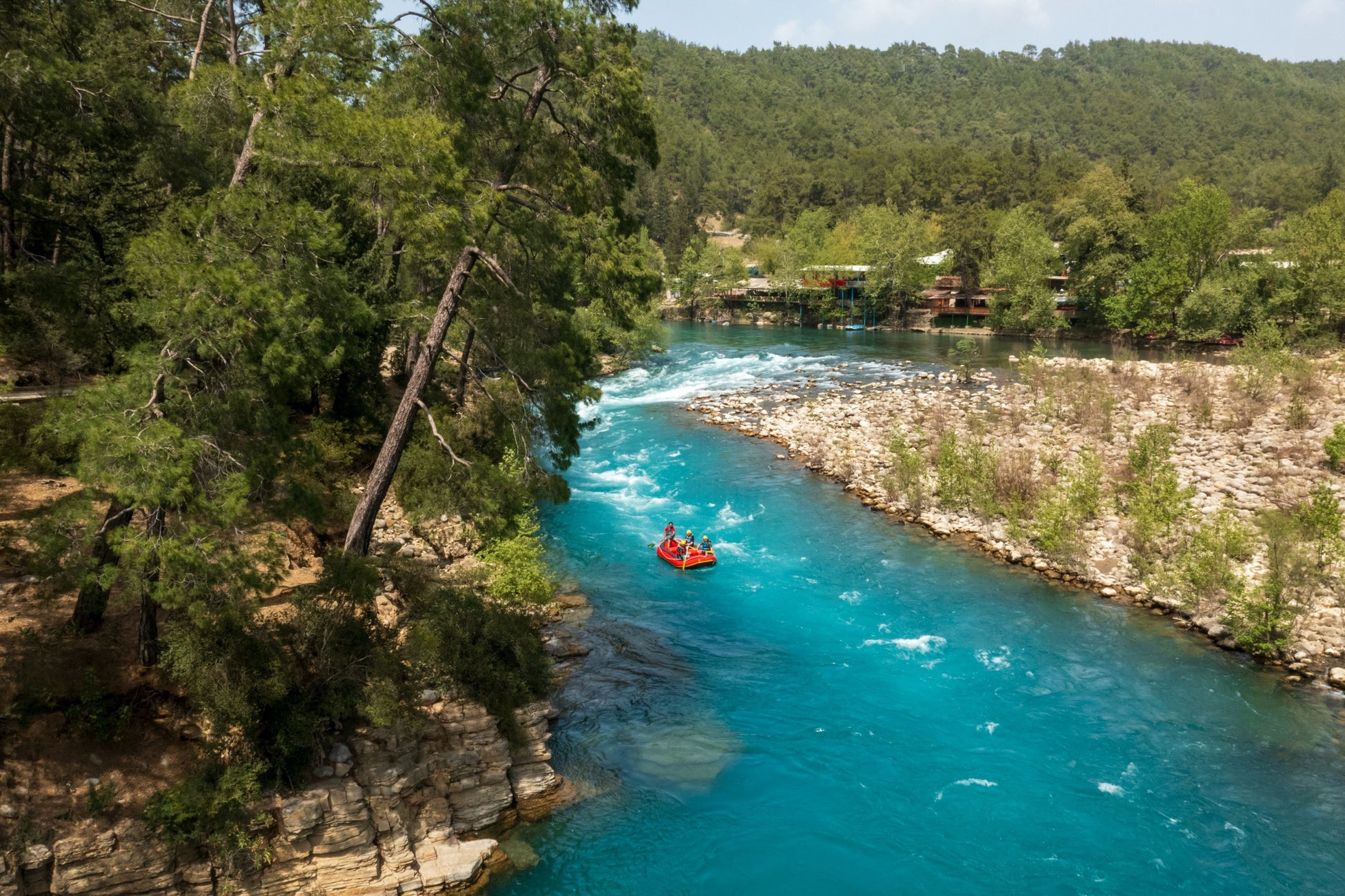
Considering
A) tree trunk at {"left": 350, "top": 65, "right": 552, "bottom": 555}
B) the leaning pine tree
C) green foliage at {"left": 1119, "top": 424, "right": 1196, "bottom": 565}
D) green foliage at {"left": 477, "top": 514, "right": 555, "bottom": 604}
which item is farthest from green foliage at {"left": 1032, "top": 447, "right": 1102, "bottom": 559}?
tree trunk at {"left": 350, "top": 65, "right": 552, "bottom": 555}

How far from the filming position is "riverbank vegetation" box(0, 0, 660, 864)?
7969mm

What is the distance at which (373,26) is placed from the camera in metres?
10.0

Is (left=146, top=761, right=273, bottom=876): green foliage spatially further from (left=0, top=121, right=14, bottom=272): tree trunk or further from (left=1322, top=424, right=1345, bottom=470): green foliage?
(left=1322, top=424, right=1345, bottom=470): green foliage

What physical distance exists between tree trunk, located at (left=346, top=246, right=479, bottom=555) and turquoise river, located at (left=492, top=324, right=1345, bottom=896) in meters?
4.52

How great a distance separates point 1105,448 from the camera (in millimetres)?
25828

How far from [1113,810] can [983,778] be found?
1.73 metres

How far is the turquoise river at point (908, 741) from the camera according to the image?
34.2ft

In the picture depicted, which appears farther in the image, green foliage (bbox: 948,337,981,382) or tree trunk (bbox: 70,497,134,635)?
green foliage (bbox: 948,337,981,382)

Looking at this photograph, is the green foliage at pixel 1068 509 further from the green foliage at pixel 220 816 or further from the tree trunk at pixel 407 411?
the green foliage at pixel 220 816

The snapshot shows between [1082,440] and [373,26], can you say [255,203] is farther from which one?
[1082,440]

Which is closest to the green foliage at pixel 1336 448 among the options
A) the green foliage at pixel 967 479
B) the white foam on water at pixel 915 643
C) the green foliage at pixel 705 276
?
the green foliage at pixel 967 479

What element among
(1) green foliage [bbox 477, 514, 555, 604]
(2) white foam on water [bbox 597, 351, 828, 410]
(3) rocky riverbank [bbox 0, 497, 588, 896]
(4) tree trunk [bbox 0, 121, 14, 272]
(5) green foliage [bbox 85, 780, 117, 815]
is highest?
(4) tree trunk [bbox 0, 121, 14, 272]

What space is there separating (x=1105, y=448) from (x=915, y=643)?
46.0 feet

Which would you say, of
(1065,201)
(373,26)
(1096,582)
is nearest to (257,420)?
(373,26)
